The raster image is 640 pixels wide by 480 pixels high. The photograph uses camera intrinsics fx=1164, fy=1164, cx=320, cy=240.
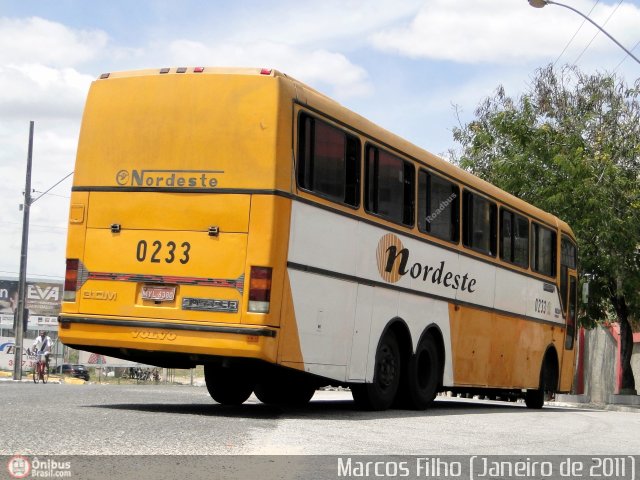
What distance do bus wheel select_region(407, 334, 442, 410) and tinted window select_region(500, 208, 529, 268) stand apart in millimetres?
3253

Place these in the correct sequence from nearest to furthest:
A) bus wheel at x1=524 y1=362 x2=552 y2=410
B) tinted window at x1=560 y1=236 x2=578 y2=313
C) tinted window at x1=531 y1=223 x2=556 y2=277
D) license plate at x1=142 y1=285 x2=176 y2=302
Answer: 1. license plate at x1=142 y1=285 x2=176 y2=302
2. tinted window at x1=531 y1=223 x2=556 y2=277
3. bus wheel at x1=524 y1=362 x2=552 y2=410
4. tinted window at x1=560 y1=236 x2=578 y2=313

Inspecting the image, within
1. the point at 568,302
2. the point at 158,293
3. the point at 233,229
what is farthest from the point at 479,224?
the point at 158,293

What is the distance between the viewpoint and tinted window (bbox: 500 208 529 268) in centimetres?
1911

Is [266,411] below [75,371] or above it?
below

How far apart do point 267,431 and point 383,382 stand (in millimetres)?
4486

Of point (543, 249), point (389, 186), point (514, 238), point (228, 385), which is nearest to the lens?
point (389, 186)

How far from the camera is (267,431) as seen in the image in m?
10.6

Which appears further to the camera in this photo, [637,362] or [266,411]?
[637,362]

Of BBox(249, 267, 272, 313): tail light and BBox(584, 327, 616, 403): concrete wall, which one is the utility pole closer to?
BBox(584, 327, 616, 403): concrete wall

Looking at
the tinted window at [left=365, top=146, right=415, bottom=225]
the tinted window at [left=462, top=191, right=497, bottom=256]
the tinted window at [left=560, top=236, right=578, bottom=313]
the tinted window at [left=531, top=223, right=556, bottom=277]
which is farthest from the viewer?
the tinted window at [left=560, top=236, right=578, bottom=313]

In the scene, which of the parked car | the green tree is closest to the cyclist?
the green tree

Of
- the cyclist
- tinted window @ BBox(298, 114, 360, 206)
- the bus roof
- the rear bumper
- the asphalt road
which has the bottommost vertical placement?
the asphalt road

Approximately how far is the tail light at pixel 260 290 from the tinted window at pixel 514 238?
25.5 ft

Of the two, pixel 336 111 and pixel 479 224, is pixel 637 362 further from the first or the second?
pixel 336 111
